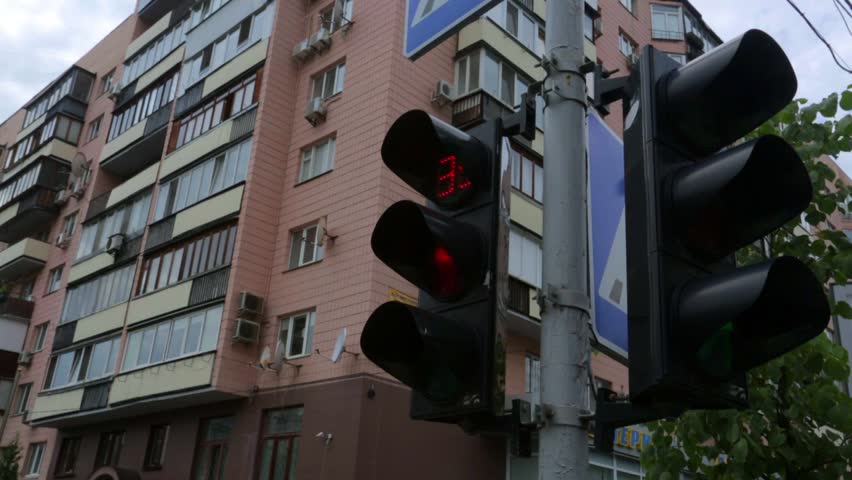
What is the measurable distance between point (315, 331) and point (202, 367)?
3.29m

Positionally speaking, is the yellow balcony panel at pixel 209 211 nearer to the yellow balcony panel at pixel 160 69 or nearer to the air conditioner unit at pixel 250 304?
the air conditioner unit at pixel 250 304

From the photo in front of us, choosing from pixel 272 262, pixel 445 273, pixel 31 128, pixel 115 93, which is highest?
pixel 31 128

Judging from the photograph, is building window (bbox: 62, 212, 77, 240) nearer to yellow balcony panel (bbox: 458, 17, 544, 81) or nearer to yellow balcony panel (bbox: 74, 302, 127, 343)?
yellow balcony panel (bbox: 74, 302, 127, 343)

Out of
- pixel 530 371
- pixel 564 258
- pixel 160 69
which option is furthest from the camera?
pixel 160 69

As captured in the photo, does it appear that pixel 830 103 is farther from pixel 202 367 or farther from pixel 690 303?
pixel 202 367

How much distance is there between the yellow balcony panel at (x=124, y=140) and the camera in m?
29.8

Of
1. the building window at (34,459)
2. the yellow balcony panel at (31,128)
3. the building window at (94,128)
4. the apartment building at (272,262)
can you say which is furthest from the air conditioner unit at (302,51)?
the yellow balcony panel at (31,128)

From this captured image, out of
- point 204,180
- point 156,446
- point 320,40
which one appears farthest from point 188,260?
point 320,40

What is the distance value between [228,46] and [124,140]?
8.17 metres

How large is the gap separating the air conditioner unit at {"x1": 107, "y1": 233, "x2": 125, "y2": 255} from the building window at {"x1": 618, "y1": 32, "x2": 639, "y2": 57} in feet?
64.7

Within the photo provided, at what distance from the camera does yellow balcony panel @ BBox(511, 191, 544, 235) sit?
20656mm

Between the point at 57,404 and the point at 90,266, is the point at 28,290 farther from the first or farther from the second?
the point at 57,404

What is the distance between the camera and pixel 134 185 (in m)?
27.4

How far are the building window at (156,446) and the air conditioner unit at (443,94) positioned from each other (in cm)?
1218
